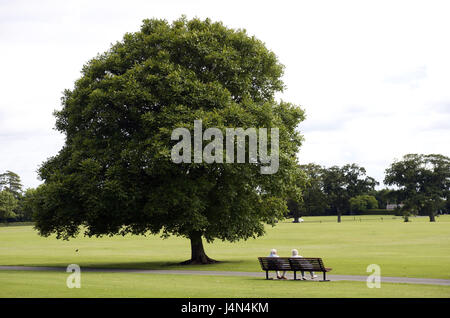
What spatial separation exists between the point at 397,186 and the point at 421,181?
6025 millimetres

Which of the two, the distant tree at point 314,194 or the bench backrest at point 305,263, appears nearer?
the bench backrest at point 305,263

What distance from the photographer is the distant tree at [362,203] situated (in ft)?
520

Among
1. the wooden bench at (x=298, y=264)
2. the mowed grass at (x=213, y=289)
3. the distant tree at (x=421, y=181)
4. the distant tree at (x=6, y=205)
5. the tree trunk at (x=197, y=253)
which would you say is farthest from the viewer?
the distant tree at (x=6, y=205)

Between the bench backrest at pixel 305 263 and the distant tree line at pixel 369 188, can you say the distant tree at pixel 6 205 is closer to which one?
the distant tree line at pixel 369 188

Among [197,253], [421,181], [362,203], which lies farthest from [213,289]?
[362,203]

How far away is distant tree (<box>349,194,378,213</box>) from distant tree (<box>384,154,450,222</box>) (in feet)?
51.8

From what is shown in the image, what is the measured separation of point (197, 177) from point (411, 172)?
115919mm

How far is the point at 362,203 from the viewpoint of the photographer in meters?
165

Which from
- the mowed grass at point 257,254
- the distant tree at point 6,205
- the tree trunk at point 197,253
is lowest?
the mowed grass at point 257,254

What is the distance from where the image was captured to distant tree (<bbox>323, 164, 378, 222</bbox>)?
529ft

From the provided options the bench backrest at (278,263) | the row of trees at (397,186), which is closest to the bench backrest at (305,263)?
the bench backrest at (278,263)

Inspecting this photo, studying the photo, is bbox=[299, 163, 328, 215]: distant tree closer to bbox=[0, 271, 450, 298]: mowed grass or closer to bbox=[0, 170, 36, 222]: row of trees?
bbox=[0, 170, 36, 222]: row of trees

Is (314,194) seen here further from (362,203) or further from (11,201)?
(11,201)

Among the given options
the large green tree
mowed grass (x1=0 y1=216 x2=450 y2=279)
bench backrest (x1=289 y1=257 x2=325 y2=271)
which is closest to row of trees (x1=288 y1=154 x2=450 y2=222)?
mowed grass (x1=0 y1=216 x2=450 y2=279)
